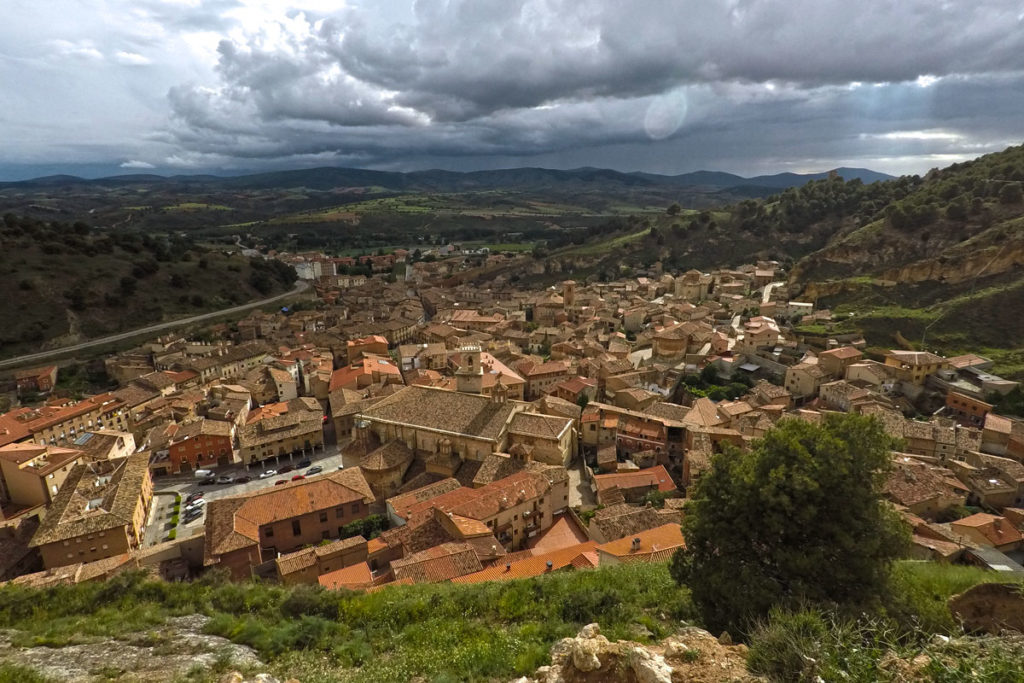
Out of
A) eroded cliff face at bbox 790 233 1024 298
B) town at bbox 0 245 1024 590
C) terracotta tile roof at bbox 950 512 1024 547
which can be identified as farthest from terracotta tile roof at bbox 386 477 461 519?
eroded cliff face at bbox 790 233 1024 298

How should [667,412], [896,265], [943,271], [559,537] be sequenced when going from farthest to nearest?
[896,265], [943,271], [667,412], [559,537]

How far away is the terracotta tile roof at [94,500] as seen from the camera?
2628 centimetres

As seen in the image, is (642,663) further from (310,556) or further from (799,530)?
(310,556)

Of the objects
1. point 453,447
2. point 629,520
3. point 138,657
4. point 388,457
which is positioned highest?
point 138,657

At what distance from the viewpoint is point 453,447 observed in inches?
1388

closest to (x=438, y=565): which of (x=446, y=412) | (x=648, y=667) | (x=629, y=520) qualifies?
(x=629, y=520)

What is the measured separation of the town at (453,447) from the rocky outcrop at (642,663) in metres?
11.9

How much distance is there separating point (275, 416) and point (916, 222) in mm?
87573

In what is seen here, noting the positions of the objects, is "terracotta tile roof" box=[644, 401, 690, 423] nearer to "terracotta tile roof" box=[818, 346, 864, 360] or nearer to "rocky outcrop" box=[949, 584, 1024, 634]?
"terracotta tile roof" box=[818, 346, 864, 360]

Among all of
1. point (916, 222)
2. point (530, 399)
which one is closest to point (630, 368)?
point (530, 399)

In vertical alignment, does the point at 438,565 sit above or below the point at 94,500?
above

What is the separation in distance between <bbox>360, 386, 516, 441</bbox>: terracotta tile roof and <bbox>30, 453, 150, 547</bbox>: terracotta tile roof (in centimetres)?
1432

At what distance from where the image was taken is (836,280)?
70250 mm

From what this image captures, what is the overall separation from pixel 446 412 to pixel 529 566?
1658 centimetres
